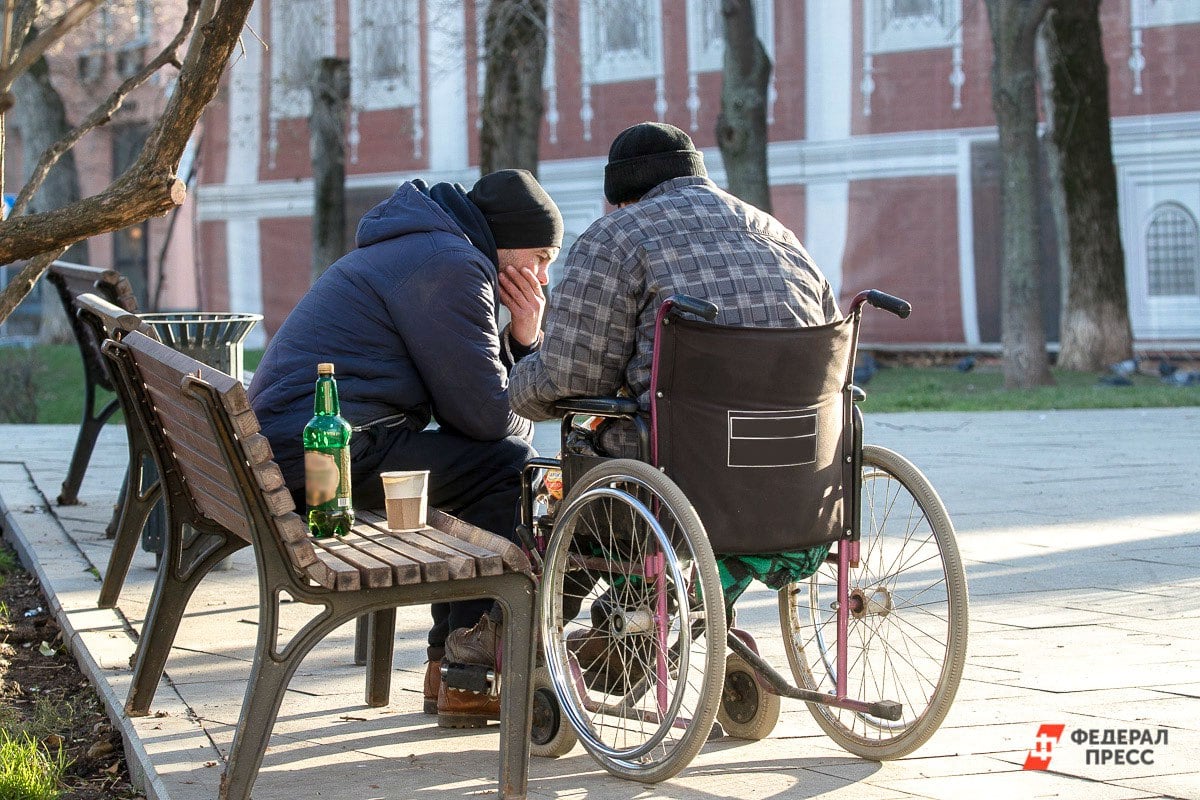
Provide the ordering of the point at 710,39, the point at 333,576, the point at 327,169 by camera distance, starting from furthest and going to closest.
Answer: the point at 710,39 < the point at 327,169 < the point at 333,576

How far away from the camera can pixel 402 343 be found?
4059mm

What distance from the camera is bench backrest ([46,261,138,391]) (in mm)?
6035

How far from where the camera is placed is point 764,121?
15281mm

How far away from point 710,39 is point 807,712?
16.8 m

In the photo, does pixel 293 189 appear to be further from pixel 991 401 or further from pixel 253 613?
pixel 253 613

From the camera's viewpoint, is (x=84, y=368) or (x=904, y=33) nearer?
(x=84, y=368)

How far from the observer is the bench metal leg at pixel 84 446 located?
711 centimetres

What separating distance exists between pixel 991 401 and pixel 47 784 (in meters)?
9.83

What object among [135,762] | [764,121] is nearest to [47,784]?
[135,762]

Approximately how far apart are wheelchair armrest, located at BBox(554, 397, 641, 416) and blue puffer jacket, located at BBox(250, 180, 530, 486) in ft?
1.29

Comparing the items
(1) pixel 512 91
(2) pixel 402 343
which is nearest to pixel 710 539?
(2) pixel 402 343

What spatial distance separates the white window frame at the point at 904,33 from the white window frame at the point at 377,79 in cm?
683

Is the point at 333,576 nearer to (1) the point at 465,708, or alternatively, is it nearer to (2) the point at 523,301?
(1) the point at 465,708

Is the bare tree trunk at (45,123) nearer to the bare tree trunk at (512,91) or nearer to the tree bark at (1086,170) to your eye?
the bare tree trunk at (512,91)
